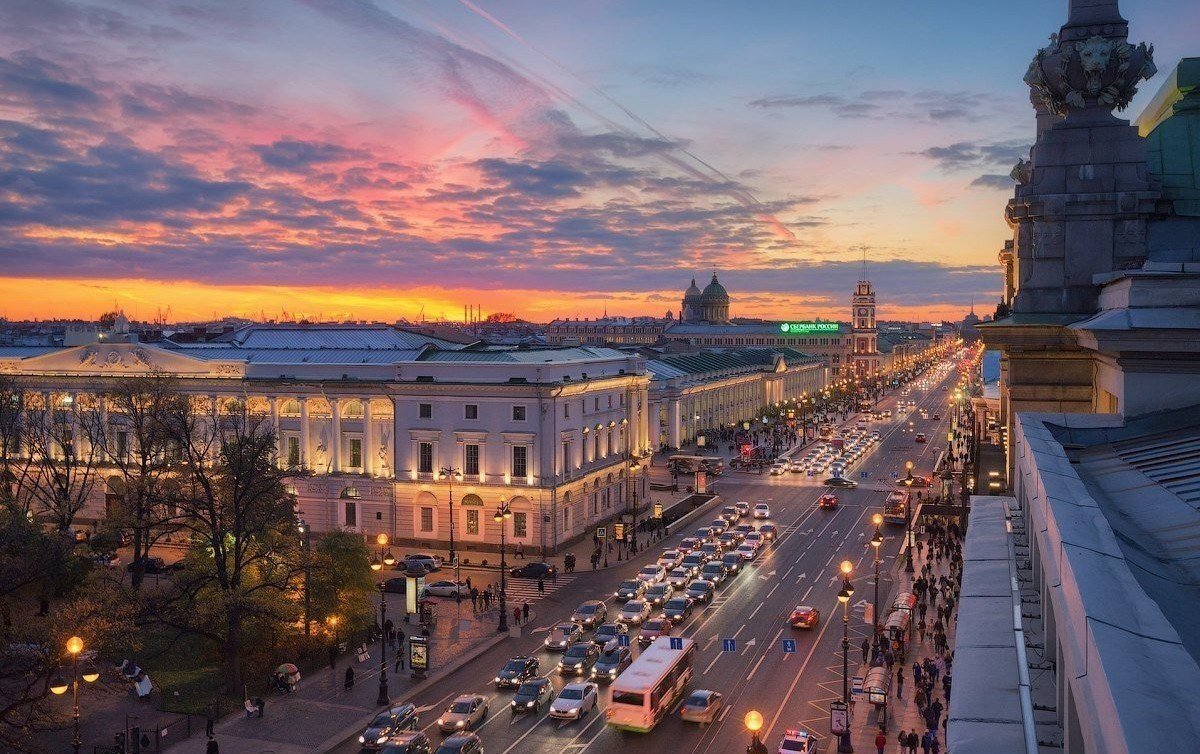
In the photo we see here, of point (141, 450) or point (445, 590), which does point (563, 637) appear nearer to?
point (445, 590)

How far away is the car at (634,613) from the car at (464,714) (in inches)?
498

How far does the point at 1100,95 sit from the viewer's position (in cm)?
2008

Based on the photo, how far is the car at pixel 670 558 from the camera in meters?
59.8

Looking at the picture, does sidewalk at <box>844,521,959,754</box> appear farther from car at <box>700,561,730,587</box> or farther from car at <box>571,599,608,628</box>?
car at <box>571,599,608,628</box>

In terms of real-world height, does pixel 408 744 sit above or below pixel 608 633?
above

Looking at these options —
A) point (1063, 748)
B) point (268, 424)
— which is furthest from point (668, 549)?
point (1063, 748)

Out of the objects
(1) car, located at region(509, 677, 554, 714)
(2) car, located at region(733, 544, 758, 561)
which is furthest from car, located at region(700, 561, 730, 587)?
(1) car, located at region(509, 677, 554, 714)

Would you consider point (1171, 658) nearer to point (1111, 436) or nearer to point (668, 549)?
point (1111, 436)

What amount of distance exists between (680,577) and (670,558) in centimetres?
430

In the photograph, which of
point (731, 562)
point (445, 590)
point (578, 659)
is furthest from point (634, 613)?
point (731, 562)

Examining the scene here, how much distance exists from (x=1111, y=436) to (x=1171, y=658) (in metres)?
9.73

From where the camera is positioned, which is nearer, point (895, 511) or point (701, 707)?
point (701, 707)

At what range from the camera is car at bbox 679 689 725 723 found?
35000mm

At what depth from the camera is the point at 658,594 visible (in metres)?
52.8
